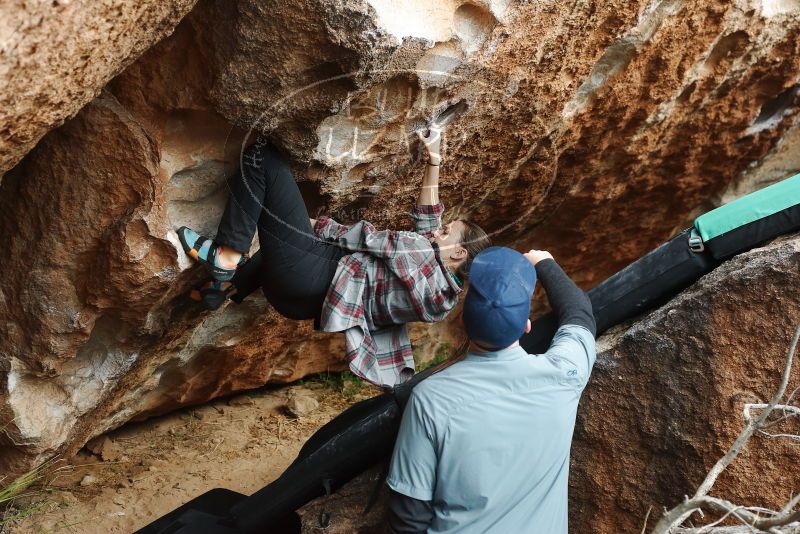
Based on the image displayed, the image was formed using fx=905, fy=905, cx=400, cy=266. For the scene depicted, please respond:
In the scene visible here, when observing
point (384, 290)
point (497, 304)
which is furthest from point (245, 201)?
point (497, 304)

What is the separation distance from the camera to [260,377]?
502 cm

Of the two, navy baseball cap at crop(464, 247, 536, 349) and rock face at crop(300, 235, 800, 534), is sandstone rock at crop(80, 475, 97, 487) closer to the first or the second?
rock face at crop(300, 235, 800, 534)

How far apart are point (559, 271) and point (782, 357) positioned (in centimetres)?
74

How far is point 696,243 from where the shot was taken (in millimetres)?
3145

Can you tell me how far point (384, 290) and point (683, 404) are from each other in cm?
108

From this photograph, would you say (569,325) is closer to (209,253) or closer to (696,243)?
(696,243)

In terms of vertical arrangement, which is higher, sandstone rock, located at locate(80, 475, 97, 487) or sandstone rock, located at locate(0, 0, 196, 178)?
sandstone rock, located at locate(0, 0, 196, 178)

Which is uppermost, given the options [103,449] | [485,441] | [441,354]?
[441,354]

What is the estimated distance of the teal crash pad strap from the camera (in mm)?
3045

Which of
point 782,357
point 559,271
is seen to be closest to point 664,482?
point 782,357

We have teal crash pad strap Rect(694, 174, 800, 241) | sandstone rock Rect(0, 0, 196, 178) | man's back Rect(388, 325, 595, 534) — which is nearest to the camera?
sandstone rock Rect(0, 0, 196, 178)

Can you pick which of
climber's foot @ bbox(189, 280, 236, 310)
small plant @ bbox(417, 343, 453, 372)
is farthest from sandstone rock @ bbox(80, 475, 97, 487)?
small plant @ bbox(417, 343, 453, 372)

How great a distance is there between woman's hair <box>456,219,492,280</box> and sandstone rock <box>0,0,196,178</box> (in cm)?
126

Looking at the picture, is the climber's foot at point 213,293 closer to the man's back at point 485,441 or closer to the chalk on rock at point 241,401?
the man's back at point 485,441
